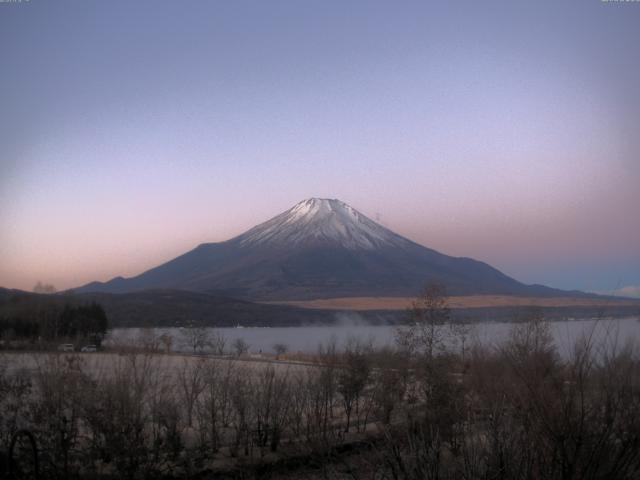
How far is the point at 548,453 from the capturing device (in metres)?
4.66

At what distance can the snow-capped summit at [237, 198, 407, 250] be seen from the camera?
14325 centimetres

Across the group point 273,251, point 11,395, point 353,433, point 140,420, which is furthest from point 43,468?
point 273,251

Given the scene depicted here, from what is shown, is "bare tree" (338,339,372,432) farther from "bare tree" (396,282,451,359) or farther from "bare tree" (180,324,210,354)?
"bare tree" (180,324,210,354)

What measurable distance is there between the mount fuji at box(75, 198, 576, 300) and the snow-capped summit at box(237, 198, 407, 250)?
224 mm

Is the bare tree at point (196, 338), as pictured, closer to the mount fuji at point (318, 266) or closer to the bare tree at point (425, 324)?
the bare tree at point (425, 324)

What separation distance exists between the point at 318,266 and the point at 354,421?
10930 centimetres

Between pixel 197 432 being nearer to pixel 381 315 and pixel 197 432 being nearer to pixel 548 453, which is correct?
pixel 548 453

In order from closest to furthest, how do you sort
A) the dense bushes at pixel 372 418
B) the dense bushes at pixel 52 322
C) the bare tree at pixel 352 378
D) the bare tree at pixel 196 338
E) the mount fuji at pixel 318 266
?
the dense bushes at pixel 372 418 < the bare tree at pixel 352 378 < the dense bushes at pixel 52 322 < the bare tree at pixel 196 338 < the mount fuji at pixel 318 266

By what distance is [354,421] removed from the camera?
1677cm

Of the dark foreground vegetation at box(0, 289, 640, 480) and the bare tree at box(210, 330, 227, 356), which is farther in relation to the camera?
the bare tree at box(210, 330, 227, 356)

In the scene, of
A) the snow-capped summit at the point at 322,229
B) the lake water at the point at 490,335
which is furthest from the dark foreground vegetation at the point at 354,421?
the snow-capped summit at the point at 322,229

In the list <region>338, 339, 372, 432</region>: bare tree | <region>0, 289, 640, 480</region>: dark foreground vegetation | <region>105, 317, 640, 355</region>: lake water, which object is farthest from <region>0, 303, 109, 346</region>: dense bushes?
<region>338, 339, 372, 432</region>: bare tree

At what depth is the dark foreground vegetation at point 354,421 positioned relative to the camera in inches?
181

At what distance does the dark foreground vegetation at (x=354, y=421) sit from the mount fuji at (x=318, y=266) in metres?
86.6
